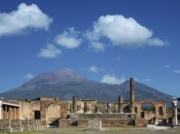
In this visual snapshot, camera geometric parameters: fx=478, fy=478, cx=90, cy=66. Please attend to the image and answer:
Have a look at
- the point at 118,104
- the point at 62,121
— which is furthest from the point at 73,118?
the point at 118,104

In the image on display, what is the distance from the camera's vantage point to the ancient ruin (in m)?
57.7

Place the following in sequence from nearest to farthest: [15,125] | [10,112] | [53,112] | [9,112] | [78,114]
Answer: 1. [15,125]
2. [9,112]
3. [10,112]
4. [78,114]
5. [53,112]

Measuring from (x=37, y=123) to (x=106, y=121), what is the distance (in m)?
13.6

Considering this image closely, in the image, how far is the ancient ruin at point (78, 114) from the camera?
57719mm

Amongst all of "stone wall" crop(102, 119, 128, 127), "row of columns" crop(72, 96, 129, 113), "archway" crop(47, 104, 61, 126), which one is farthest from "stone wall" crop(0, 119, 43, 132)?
"row of columns" crop(72, 96, 129, 113)

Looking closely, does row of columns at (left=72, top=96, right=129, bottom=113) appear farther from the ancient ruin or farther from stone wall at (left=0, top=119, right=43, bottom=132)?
stone wall at (left=0, top=119, right=43, bottom=132)

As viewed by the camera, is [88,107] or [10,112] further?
[88,107]

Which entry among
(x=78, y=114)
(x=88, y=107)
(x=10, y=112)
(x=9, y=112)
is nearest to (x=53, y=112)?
(x=78, y=114)

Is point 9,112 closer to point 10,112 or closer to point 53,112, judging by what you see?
point 10,112

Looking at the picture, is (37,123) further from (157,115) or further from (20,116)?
(157,115)

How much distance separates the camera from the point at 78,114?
71.6 m

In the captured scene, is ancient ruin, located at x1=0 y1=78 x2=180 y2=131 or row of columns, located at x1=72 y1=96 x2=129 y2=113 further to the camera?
row of columns, located at x1=72 y1=96 x2=129 y2=113

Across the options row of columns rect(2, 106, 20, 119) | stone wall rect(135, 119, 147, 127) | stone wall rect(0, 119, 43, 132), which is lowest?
stone wall rect(135, 119, 147, 127)

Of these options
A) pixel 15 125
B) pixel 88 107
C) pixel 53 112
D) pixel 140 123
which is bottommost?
pixel 140 123
